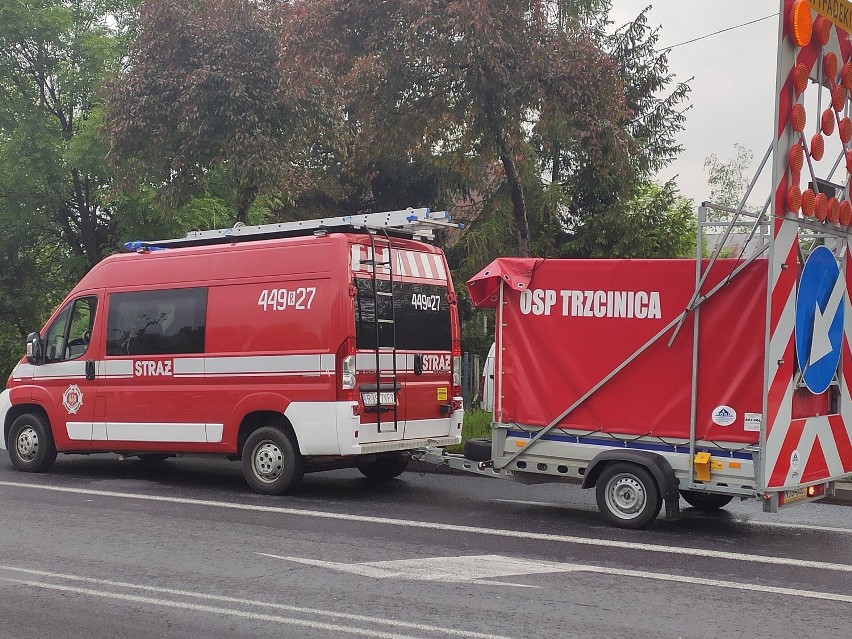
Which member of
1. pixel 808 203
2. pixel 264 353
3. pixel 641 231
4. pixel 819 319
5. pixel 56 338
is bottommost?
pixel 264 353

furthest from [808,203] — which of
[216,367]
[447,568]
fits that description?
[216,367]

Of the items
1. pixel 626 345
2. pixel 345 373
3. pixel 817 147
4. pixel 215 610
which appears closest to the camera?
pixel 215 610

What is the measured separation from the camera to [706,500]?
1007cm

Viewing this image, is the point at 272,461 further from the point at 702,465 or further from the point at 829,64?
the point at 829,64

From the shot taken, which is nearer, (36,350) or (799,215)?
(799,215)

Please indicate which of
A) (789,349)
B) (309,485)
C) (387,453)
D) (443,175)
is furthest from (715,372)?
(443,175)

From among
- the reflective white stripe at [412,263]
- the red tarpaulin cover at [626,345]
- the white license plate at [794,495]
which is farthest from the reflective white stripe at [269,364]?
the white license plate at [794,495]

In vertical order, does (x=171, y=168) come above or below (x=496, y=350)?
above

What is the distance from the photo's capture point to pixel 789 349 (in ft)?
28.1

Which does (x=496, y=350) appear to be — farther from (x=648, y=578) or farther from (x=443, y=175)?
(x=443, y=175)

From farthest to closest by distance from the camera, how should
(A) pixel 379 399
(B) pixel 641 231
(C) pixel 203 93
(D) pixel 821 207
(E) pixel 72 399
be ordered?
(B) pixel 641 231 < (C) pixel 203 93 < (E) pixel 72 399 < (A) pixel 379 399 < (D) pixel 821 207

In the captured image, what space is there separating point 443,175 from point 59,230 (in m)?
8.49

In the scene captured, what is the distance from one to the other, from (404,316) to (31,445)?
5.20 m

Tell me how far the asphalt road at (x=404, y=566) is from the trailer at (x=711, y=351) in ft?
1.86
